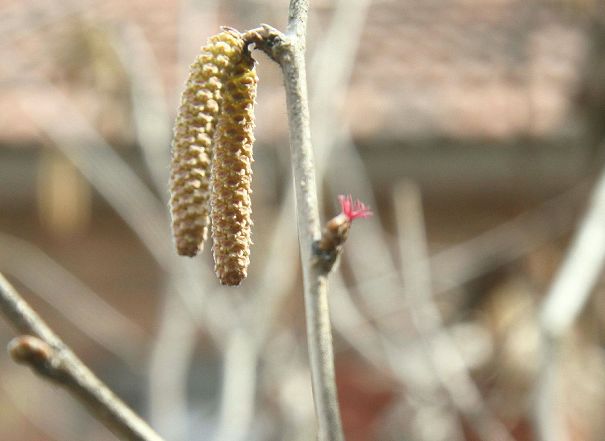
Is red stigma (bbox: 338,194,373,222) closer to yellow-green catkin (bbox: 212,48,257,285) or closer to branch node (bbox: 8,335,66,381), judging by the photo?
yellow-green catkin (bbox: 212,48,257,285)

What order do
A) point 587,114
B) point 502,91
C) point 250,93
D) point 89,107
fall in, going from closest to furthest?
point 250,93 < point 587,114 < point 89,107 < point 502,91

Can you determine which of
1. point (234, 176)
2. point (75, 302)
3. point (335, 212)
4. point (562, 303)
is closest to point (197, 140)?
point (234, 176)

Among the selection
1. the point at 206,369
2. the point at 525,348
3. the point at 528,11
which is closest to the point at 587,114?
the point at 525,348

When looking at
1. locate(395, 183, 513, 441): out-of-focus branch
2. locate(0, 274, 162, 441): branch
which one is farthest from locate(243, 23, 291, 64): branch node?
locate(395, 183, 513, 441): out-of-focus branch

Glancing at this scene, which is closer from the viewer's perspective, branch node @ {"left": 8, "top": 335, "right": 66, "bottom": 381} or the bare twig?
branch node @ {"left": 8, "top": 335, "right": 66, "bottom": 381}

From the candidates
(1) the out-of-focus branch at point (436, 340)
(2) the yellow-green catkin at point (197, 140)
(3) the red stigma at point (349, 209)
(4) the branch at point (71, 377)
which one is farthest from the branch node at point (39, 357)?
(1) the out-of-focus branch at point (436, 340)

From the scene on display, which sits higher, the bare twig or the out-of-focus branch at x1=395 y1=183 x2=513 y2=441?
the out-of-focus branch at x1=395 y1=183 x2=513 y2=441

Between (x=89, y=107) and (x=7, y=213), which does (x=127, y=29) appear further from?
(x=7, y=213)

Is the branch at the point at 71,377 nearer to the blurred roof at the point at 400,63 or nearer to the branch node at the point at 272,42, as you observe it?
the branch node at the point at 272,42
